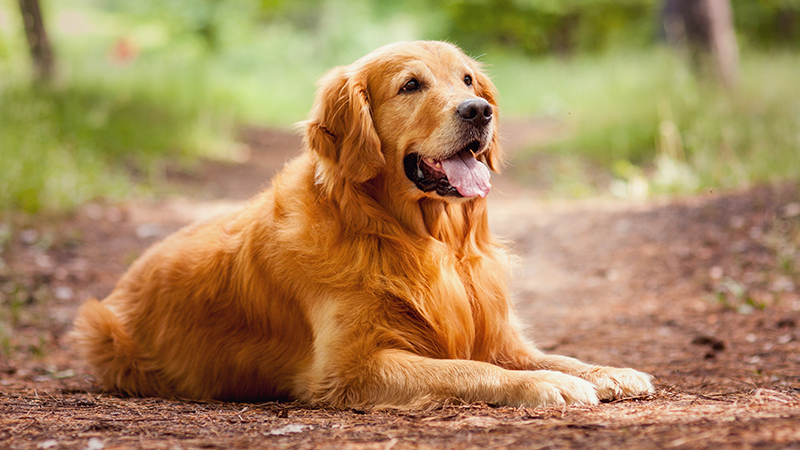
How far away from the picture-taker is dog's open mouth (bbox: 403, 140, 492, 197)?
3059mm

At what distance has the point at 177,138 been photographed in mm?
10641

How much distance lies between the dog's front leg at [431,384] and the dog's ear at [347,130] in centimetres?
83

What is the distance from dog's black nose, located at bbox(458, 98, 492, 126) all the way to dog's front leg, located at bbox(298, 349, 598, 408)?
1083 mm

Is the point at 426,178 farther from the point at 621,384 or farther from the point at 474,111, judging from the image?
the point at 621,384

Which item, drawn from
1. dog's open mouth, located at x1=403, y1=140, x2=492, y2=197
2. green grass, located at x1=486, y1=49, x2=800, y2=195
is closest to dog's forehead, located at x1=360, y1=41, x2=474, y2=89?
dog's open mouth, located at x1=403, y1=140, x2=492, y2=197

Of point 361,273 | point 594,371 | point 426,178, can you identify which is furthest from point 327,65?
point 594,371

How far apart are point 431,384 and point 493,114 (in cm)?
150

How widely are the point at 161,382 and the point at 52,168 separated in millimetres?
4376

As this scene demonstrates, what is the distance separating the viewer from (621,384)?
2.77 meters

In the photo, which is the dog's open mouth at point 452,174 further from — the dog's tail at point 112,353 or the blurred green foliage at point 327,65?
the dog's tail at point 112,353

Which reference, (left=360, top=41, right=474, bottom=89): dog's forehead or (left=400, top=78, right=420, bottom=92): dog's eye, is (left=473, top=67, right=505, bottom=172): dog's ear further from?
(left=400, top=78, right=420, bottom=92): dog's eye

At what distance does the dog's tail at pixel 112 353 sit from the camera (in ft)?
11.3

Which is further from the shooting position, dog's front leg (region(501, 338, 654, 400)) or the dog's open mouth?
the dog's open mouth

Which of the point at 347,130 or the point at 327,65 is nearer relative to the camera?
the point at 347,130
